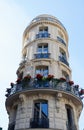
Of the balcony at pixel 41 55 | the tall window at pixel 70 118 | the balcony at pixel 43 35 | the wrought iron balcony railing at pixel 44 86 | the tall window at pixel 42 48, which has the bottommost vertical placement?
the tall window at pixel 70 118

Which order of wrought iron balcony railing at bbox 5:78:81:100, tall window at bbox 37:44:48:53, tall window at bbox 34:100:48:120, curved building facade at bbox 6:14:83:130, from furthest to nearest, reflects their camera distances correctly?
tall window at bbox 37:44:48:53 < wrought iron balcony railing at bbox 5:78:81:100 < tall window at bbox 34:100:48:120 < curved building facade at bbox 6:14:83:130

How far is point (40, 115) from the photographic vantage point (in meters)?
17.0

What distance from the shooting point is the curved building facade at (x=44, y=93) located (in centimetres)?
1689

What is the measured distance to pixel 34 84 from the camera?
60.3ft

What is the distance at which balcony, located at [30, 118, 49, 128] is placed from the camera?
16.4 metres

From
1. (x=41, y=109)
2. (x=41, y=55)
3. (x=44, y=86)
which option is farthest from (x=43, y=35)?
(x=41, y=109)

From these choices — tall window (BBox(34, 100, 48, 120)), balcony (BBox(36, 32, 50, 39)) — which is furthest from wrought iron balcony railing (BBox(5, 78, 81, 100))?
balcony (BBox(36, 32, 50, 39))

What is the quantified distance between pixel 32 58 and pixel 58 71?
254 cm

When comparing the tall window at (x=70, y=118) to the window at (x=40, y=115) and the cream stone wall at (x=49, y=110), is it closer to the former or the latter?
the cream stone wall at (x=49, y=110)

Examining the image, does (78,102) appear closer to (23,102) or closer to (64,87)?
(64,87)

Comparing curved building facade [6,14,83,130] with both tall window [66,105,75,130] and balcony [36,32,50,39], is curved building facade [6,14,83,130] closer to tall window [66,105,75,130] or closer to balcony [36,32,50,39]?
tall window [66,105,75,130]

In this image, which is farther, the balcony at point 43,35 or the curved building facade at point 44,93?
the balcony at point 43,35

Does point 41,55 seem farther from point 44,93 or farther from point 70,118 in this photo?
point 70,118

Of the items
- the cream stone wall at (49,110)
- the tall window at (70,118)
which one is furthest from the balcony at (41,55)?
the tall window at (70,118)
